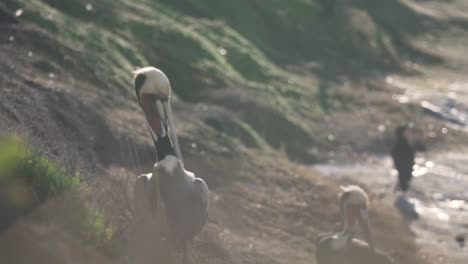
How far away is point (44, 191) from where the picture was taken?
844cm

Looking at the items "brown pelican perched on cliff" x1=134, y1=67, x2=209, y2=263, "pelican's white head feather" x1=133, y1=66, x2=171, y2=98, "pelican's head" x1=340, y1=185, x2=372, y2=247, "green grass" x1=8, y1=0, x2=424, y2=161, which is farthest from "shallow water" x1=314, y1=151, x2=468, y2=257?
"pelican's white head feather" x1=133, y1=66, x2=171, y2=98

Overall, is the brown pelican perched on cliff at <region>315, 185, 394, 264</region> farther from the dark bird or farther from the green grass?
the dark bird

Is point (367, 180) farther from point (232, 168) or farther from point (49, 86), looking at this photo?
point (49, 86)

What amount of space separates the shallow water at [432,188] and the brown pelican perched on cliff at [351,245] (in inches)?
155

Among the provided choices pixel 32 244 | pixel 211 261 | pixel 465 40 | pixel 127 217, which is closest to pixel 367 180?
pixel 211 261

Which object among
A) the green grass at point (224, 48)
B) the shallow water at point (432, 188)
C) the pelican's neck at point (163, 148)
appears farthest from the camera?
the green grass at point (224, 48)

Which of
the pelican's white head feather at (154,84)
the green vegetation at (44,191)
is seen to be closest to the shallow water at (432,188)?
the pelican's white head feather at (154,84)

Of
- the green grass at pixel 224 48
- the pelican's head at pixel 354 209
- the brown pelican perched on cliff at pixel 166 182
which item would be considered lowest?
the green grass at pixel 224 48

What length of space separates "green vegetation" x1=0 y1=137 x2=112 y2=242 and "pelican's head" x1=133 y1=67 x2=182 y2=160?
1001 millimetres

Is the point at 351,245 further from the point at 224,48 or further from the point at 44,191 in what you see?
the point at 224,48

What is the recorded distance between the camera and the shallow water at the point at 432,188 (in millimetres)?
17047

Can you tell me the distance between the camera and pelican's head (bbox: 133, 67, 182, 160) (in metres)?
9.19

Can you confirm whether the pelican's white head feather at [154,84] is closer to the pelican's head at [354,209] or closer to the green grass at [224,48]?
the pelican's head at [354,209]

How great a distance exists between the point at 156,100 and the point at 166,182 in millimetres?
890
